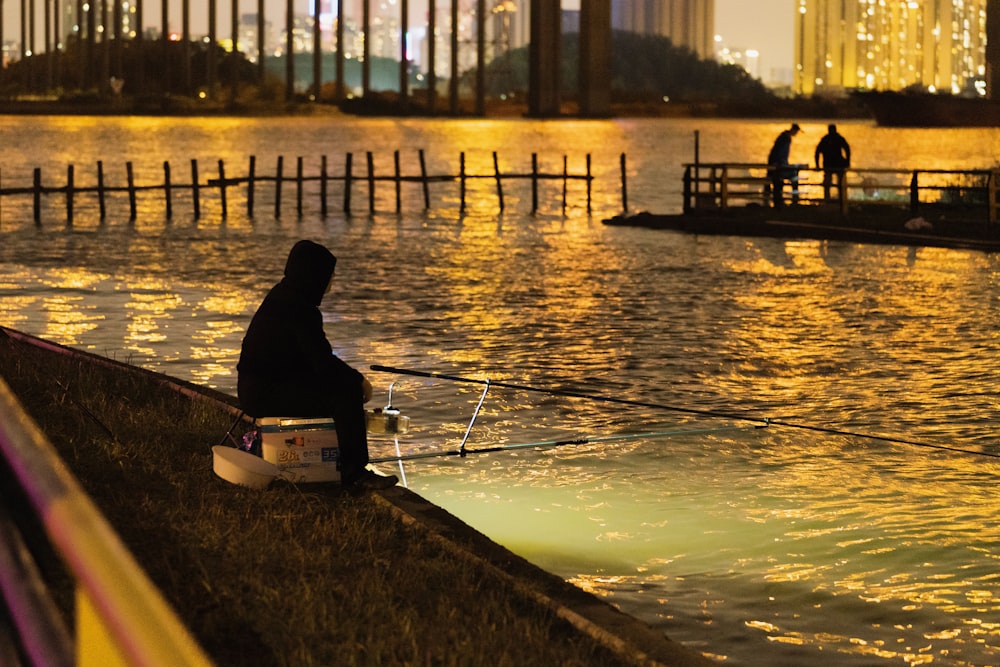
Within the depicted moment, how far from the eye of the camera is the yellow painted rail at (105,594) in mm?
2115

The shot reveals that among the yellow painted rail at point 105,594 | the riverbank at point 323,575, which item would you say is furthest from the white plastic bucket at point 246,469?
the yellow painted rail at point 105,594

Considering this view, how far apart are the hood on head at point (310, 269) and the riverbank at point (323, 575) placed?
98 cm

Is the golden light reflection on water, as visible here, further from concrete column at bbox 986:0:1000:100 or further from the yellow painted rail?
concrete column at bbox 986:0:1000:100

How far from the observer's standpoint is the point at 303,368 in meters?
7.81

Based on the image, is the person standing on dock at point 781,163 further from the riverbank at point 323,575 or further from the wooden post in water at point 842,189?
the riverbank at point 323,575

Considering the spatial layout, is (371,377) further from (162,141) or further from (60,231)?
(162,141)

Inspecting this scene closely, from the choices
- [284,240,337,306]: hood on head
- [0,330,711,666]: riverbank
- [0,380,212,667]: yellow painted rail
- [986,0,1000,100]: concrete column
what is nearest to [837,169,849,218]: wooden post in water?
[986,0,1000,100]: concrete column

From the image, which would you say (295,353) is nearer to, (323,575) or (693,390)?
(323,575)

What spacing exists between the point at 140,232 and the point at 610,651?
112 feet

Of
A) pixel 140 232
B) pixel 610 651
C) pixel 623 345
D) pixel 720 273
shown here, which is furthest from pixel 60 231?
pixel 610 651

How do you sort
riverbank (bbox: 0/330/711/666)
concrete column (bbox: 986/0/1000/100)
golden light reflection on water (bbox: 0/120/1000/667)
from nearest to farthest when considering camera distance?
1. riverbank (bbox: 0/330/711/666)
2. golden light reflection on water (bbox: 0/120/1000/667)
3. concrete column (bbox: 986/0/1000/100)

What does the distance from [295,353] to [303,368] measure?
11 centimetres

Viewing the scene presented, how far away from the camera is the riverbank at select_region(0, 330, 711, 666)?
5418 mm

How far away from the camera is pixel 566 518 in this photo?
372 inches
